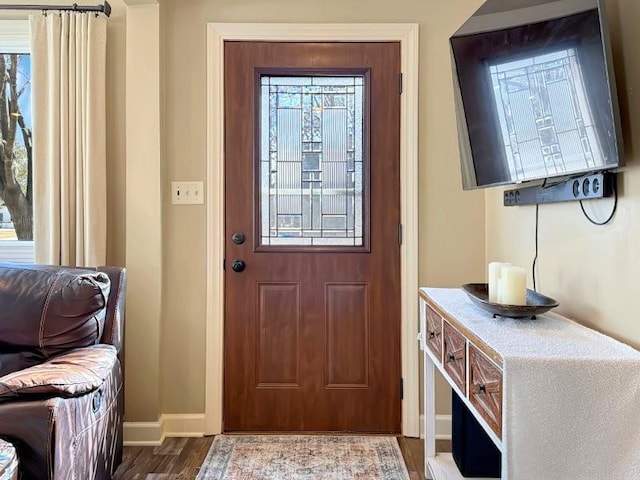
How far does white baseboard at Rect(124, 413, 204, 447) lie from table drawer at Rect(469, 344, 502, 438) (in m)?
1.65

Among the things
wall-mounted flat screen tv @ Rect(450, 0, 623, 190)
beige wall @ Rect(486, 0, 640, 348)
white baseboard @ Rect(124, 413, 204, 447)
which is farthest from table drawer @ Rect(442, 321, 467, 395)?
white baseboard @ Rect(124, 413, 204, 447)

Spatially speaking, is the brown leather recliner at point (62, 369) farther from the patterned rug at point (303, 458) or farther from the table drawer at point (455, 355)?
the table drawer at point (455, 355)

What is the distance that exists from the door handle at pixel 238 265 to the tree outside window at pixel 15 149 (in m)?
1.17

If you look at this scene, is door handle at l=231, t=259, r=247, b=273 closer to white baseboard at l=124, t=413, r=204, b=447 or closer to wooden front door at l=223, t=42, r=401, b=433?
wooden front door at l=223, t=42, r=401, b=433

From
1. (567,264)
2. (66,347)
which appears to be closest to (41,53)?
(66,347)

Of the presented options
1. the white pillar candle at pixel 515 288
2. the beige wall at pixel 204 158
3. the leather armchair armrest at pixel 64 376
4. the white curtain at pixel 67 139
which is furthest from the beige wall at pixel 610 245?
the white curtain at pixel 67 139

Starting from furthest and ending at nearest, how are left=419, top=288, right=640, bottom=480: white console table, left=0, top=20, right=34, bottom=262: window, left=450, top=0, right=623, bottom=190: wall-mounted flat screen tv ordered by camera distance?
left=0, top=20, right=34, bottom=262: window
left=450, top=0, right=623, bottom=190: wall-mounted flat screen tv
left=419, top=288, right=640, bottom=480: white console table

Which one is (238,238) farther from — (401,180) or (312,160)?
(401,180)

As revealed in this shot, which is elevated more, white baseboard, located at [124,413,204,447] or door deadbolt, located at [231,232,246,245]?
door deadbolt, located at [231,232,246,245]

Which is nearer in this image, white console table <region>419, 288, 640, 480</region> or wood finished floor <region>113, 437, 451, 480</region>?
white console table <region>419, 288, 640, 480</region>

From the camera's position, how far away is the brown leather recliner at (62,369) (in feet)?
4.26

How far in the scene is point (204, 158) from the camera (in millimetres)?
2377

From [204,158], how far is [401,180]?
107 centimetres

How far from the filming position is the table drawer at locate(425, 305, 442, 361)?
1.65 m
